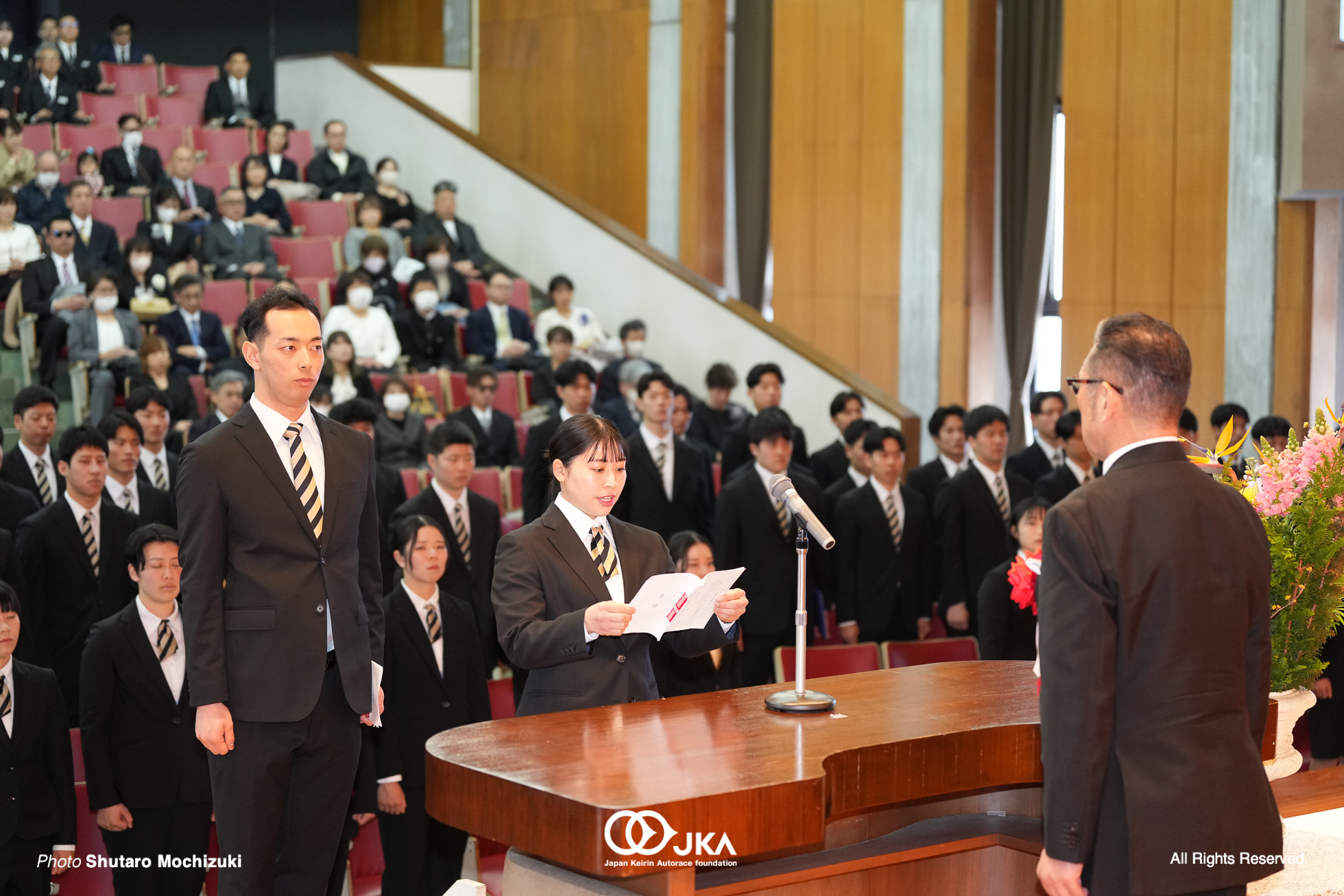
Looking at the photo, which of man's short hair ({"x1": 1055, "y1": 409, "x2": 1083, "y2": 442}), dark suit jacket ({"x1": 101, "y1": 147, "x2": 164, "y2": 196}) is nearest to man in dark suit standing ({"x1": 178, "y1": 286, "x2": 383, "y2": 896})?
man's short hair ({"x1": 1055, "y1": 409, "x2": 1083, "y2": 442})

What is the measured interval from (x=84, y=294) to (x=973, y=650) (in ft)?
17.2

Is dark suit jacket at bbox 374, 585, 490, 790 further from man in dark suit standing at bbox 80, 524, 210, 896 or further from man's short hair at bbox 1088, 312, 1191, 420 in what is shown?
man's short hair at bbox 1088, 312, 1191, 420

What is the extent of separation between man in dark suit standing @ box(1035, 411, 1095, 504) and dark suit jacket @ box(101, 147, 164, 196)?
20.1ft

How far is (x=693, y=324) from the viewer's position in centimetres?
907

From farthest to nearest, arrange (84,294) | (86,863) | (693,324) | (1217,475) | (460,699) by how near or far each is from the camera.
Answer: (693,324) < (84,294) < (460,699) < (86,863) < (1217,475)

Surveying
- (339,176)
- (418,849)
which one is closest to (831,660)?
(418,849)

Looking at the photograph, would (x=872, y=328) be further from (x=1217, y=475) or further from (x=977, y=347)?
(x=1217, y=475)

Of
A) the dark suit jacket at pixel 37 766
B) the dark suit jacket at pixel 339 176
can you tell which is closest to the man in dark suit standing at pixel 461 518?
the dark suit jacket at pixel 37 766

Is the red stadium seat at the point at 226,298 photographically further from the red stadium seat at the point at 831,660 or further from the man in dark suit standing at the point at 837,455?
the red stadium seat at the point at 831,660

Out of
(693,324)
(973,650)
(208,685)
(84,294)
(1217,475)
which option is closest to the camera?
(208,685)

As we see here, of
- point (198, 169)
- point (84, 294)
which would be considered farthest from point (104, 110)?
point (84, 294)

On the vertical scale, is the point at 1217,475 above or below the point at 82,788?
above

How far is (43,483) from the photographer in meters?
5.58

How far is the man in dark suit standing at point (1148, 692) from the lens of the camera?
210 centimetres
